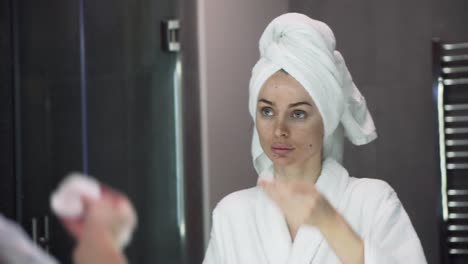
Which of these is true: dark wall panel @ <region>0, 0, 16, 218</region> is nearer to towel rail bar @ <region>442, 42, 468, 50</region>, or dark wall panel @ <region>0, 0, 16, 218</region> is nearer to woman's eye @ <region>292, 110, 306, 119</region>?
woman's eye @ <region>292, 110, 306, 119</region>

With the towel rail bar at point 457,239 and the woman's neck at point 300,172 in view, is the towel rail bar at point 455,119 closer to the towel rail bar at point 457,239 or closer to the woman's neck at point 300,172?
the towel rail bar at point 457,239

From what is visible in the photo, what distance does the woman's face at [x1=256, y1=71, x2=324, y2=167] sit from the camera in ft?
2.64

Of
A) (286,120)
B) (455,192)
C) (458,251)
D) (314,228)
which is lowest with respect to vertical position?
(458,251)

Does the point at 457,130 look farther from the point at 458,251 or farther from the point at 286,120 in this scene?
the point at 286,120

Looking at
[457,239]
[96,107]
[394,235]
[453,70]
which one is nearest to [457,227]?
[457,239]

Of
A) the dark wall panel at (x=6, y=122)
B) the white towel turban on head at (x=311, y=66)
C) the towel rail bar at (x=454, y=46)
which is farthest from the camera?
the towel rail bar at (x=454, y=46)

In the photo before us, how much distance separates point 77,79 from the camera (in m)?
0.72

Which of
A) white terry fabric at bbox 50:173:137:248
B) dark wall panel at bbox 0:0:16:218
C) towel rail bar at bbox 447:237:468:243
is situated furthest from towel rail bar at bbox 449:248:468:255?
white terry fabric at bbox 50:173:137:248

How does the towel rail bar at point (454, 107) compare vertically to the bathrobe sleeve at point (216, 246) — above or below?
above

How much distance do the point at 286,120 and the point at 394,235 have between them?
173 millimetres

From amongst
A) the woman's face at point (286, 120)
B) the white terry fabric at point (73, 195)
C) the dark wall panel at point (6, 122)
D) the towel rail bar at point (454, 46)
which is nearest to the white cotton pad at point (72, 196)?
the white terry fabric at point (73, 195)

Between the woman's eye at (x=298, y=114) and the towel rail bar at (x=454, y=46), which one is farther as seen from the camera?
the towel rail bar at (x=454, y=46)

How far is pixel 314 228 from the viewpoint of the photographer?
2.58ft

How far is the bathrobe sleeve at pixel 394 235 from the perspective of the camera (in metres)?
0.81
